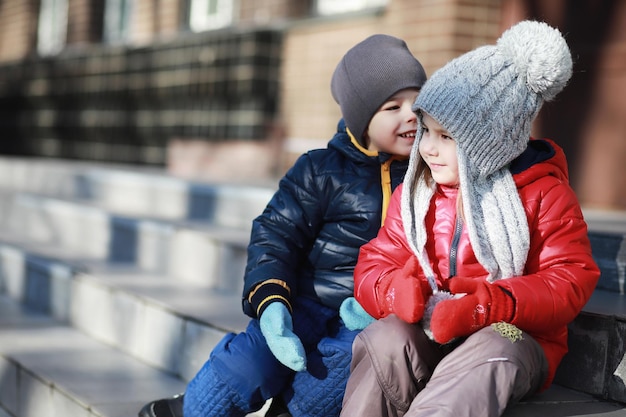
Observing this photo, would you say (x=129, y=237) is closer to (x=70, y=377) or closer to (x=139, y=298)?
(x=139, y=298)

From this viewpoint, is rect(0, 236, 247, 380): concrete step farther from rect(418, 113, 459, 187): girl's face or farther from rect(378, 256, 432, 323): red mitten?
rect(418, 113, 459, 187): girl's face

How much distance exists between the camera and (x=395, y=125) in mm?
2859

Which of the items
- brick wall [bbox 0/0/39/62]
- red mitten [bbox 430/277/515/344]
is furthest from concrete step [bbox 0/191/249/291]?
brick wall [bbox 0/0/39/62]

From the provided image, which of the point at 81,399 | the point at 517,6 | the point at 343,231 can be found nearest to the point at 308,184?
the point at 343,231

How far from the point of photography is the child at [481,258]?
2.22 meters

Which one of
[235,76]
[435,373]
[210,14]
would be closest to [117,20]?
[210,14]

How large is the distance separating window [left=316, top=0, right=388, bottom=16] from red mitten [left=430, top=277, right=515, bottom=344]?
4609mm

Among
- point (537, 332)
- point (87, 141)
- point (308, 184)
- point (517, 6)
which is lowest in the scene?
point (87, 141)

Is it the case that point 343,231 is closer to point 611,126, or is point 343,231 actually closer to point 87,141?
point 611,126

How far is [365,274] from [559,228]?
0.53 m

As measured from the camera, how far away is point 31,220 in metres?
6.28

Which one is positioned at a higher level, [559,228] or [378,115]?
[378,115]

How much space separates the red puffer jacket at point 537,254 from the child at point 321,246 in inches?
9.8

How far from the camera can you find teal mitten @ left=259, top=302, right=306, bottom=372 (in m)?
2.56
